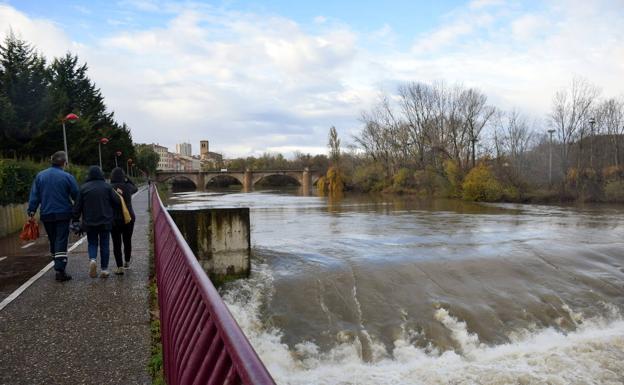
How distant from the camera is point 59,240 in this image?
6.90 m

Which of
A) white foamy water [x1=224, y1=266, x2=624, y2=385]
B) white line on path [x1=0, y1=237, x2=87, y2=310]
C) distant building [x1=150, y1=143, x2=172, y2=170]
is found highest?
distant building [x1=150, y1=143, x2=172, y2=170]

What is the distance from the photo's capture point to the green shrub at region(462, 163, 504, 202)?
40.6 meters

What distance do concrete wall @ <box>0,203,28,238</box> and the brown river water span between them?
646 centimetres

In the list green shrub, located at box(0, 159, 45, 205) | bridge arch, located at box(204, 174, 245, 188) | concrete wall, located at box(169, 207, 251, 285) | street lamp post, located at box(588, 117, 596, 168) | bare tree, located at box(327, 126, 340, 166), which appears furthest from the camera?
bridge arch, located at box(204, 174, 245, 188)

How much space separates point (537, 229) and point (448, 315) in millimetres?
12996

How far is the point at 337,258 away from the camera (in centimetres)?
1358

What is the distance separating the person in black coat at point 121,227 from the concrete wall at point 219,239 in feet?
12.0

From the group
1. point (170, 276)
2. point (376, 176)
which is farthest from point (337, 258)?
point (376, 176)


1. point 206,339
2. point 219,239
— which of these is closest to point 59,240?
point 219,239

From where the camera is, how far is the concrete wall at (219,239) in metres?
11.7

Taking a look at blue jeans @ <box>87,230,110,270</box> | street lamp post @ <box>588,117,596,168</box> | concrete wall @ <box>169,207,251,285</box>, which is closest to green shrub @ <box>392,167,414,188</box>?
street lamp post @ <box>588,117,596,168</box>

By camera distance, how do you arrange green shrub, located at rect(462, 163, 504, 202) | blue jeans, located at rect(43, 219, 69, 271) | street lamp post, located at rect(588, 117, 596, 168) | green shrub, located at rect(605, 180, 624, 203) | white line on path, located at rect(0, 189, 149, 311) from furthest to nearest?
street lamp post, located at rect(588, 117, 596, 168), green shrub, located at rect(462, 163, 504, 202), green shrub, located at rect(605, 180, 624, 203), blue jeans, located at rect(43, 219, 69, 271), white line on path, located at rect(0, 189, 149, 311)

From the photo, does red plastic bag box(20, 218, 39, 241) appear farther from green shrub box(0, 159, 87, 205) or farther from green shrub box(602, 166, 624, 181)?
green shrub box(602, 166, 624, 181)

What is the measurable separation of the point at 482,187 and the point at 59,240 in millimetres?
39688
